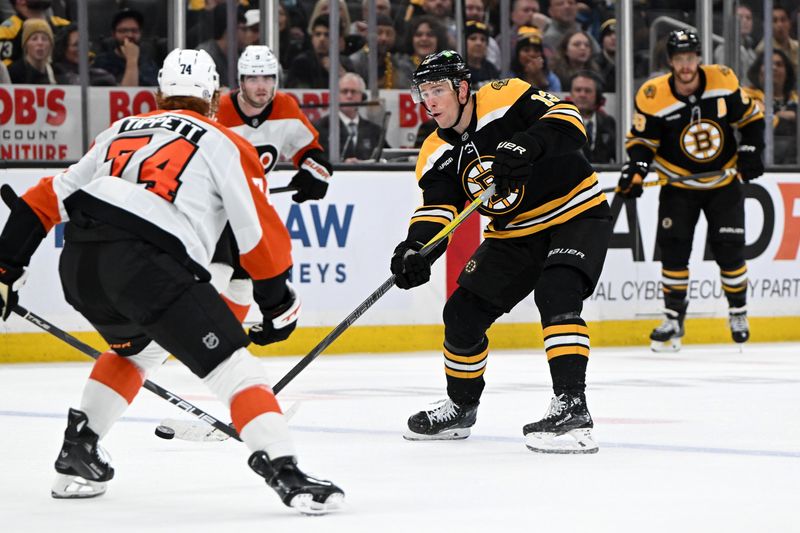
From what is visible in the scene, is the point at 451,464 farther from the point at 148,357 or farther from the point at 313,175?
the point at 313,175

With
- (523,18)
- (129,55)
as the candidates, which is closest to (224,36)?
(129,55)

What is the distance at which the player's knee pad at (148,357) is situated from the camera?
331cm

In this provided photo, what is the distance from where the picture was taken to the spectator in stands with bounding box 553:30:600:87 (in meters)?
8.86

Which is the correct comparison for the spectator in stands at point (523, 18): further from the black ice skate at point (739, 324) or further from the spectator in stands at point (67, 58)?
the spectator in stands at point (67, 58)

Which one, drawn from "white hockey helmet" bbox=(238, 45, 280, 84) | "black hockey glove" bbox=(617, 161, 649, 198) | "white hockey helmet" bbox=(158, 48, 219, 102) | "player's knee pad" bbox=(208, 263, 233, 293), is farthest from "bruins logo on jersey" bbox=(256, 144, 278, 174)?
"white hockey helmet" bbox=(158, 48, 219, 102)

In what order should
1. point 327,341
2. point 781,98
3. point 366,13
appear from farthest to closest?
point 781,98 → point 366,13 → point 327,341

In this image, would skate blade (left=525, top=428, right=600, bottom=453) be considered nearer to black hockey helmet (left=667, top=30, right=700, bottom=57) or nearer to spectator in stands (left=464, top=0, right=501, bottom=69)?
black hockey helmet (left=667, top=30, right=700, bottom=57)

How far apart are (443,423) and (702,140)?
386 centimetres

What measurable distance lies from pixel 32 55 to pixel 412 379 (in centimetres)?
266

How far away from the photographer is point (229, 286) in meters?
5.46

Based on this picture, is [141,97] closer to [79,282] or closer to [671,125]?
[671,125]

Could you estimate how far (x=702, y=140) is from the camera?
7812 mm

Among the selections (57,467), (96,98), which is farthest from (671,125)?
(57,467)

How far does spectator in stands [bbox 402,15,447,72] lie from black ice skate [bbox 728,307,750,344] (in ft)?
7.05
